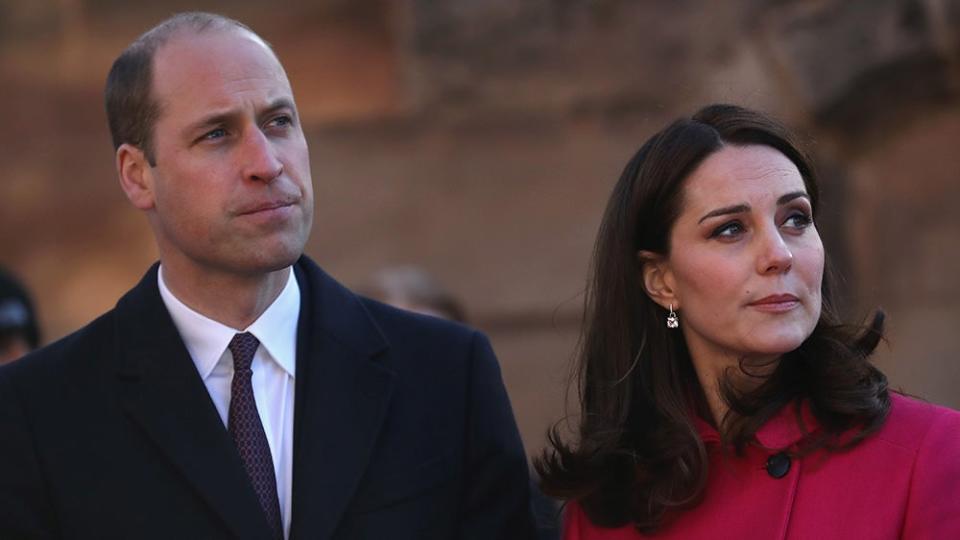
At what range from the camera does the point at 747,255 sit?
131 inches

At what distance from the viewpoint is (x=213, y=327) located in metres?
3.52

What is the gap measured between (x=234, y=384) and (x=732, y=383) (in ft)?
3.39

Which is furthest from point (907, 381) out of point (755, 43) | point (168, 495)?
point (168, 495)

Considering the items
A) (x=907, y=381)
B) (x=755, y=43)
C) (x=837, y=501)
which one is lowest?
(x=907, y=381)

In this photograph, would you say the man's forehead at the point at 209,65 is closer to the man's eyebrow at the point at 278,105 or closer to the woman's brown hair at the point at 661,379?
the man's eyebrow at the point at 278,105

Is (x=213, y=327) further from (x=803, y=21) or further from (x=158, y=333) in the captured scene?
(x=803, y=21)

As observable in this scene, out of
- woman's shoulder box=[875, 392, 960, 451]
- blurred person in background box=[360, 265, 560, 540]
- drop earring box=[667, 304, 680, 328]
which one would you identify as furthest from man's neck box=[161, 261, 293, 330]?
blurred person in background box=[360, 265, 560, 540]

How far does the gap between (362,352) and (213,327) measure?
1.06 feet

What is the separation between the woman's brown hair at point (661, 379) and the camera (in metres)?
3.32

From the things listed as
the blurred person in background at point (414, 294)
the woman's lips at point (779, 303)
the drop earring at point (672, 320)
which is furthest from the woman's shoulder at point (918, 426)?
the blurred person in background at point (414, 294)

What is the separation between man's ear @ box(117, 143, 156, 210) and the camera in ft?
11.9

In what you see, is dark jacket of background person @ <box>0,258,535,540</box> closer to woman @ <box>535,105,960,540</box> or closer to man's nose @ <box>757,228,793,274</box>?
woman @ <box>535,105,960,540</box>

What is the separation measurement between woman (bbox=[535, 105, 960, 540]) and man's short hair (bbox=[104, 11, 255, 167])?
3.26 ft

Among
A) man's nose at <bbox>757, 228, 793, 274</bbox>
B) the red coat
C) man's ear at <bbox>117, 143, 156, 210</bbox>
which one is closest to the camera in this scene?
the red coat
